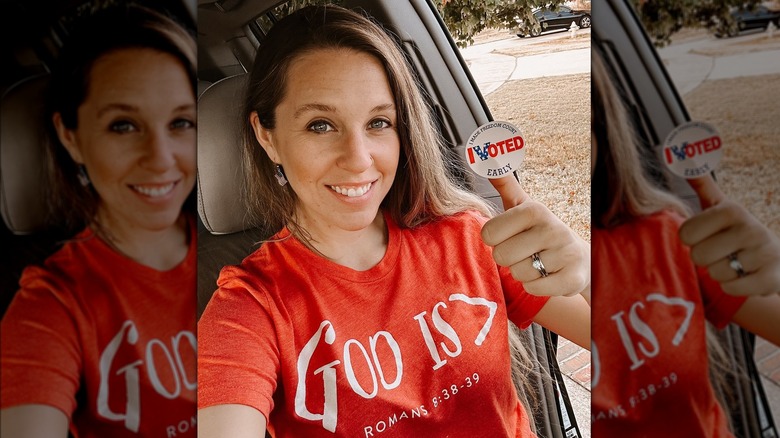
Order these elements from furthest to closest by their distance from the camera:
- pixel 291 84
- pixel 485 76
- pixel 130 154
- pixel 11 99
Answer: pixel 485 76, pixel 291 84, pixel 130 154, pixel 11 99

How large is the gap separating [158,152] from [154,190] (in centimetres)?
9

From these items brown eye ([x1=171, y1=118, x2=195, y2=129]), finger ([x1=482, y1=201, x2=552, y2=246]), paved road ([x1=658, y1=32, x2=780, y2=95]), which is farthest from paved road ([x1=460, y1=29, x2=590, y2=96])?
brown eye ([x1=171, y1=118, x2=195, y2=129])

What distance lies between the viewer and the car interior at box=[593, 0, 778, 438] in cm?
175

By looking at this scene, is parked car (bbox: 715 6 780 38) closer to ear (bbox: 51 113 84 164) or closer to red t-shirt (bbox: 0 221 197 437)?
red t-shirt (bbox: 0 221 197 437)

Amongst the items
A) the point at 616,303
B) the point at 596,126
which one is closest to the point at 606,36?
the point at 596,126

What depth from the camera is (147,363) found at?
5.37ft

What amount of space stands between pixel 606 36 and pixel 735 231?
23.8 inches

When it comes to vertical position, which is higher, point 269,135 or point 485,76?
point 269,135

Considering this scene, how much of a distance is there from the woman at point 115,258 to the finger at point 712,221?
1274 mm

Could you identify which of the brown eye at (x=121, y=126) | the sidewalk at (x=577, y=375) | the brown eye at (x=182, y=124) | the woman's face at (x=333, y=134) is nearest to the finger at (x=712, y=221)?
the sidewalk at (x=577, y=375)

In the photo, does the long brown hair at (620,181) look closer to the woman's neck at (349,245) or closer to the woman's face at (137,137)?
the woman's neck at (349,245)

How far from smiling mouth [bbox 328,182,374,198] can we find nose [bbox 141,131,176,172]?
391 mm

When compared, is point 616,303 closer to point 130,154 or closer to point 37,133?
point 130,154

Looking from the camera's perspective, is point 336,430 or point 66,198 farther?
point 336,430
